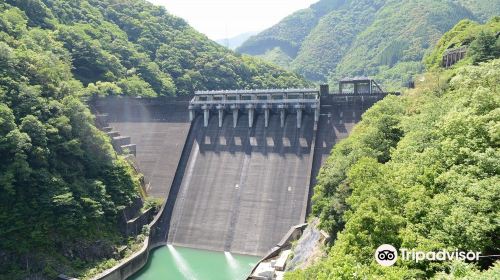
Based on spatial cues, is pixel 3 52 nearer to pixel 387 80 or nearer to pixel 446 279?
pixel 446 279

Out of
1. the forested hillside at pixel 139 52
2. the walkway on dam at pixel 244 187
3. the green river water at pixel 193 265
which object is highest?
the forested hillside at pixel 139 52

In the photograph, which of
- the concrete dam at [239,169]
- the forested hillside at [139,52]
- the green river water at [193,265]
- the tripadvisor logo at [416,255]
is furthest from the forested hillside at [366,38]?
the tripadvisor logo at [416,255]

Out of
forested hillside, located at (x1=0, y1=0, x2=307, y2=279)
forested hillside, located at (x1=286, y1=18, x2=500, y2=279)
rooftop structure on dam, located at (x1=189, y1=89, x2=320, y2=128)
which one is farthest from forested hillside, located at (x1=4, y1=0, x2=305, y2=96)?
forested hillside, located at (x1=286, y1=18, x2=500, y2=279)

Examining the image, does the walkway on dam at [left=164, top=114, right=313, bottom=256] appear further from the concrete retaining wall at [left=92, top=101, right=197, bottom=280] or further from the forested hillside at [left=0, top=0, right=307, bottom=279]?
the forested hillside at [left=0, top=0, right=307, bottom=279]

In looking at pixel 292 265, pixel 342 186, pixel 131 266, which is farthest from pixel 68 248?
pixel 342 186

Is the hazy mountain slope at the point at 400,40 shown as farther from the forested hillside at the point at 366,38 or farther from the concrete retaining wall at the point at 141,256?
the concrete retaining wall at the point at 141,256

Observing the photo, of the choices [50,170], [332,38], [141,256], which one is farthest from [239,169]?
[332,38]
